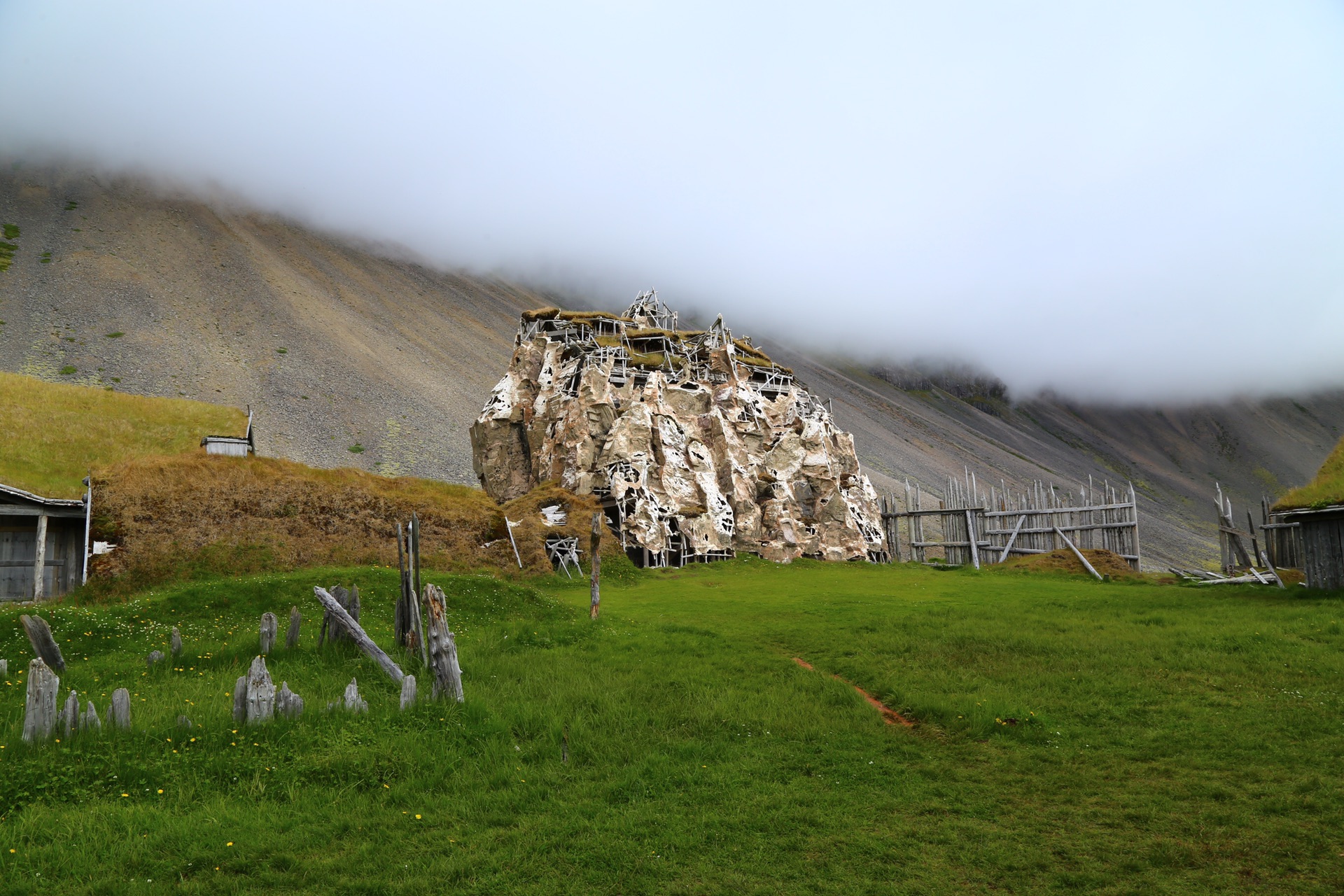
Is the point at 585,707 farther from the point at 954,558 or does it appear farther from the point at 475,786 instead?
the point at 954,558

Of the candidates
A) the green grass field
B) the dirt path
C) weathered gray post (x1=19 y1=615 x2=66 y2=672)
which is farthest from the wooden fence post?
the dirt path

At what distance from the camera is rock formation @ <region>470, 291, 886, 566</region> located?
49531mm

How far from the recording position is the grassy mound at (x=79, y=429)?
35531mm

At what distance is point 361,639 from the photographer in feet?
48.6

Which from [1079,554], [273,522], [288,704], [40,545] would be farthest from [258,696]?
[1079,554]

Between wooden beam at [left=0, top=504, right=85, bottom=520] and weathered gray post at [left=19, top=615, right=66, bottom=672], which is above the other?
wooden beam at [left=0, top=504, right=85, bottom=520]

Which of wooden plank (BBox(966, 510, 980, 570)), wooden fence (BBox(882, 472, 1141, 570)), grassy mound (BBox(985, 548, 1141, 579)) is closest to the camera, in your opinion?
grassy mound (BBox(985, 548, 1141, 579))

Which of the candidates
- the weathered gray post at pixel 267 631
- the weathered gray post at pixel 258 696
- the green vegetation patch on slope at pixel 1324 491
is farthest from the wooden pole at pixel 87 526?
the green vegetation patch on slope at pixel 1324 491

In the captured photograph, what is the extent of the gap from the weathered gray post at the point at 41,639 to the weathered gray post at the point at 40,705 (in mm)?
3841

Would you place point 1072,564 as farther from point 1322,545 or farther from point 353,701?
point 353,701

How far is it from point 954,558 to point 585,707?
116 ft

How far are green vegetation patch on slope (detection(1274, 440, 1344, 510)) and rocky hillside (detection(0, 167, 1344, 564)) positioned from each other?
292ft

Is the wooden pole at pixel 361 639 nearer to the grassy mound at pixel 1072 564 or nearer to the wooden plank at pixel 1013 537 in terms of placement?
the grassy mound at pixel 1072 564

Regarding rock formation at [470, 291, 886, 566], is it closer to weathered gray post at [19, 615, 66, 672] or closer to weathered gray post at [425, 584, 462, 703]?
weathered gray post at [425, 584, 462, 703]
